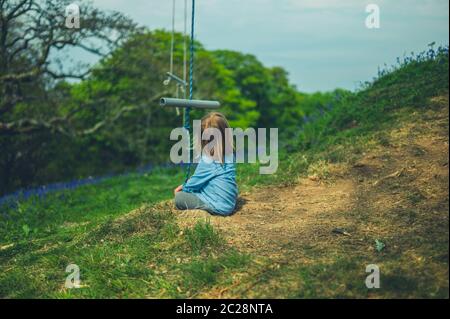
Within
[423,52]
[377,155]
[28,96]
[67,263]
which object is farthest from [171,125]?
[67,263]

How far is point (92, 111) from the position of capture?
14070 millimetres

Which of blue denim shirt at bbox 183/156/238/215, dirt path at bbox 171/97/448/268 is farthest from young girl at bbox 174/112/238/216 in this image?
dirt path at bbox 171/97/448/268

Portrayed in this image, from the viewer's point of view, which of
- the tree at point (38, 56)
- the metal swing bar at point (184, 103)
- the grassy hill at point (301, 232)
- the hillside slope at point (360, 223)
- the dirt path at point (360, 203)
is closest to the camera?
the hillside slope at point (360, 223)

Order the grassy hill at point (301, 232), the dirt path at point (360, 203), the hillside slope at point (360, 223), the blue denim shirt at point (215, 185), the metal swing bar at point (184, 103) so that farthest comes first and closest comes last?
the blue denim shirt at point (215, 185)
the metal swing bar at point (184, 103)
the dirt path at point (360, 203)
the grassy hill at point (301, 232)
the hillside slope at point (360, 223)

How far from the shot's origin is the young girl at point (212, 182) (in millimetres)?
5480

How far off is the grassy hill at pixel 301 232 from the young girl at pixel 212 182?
0.14 metres

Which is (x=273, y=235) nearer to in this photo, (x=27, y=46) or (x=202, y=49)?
(x=27, y=46)

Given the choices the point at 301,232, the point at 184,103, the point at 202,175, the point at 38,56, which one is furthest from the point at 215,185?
the point at 38,56

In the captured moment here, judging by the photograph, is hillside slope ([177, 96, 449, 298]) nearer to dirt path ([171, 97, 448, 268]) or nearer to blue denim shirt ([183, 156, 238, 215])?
dirt path ([171, 97, 448, 268])

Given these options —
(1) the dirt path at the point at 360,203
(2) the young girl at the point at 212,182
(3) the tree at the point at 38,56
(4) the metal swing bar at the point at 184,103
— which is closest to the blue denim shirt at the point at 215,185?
(2) the young girl at the point at 212,182

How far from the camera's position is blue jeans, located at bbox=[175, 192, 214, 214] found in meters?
5.50

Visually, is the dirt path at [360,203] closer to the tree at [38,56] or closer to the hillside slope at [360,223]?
the hillside slope at [360,223]
